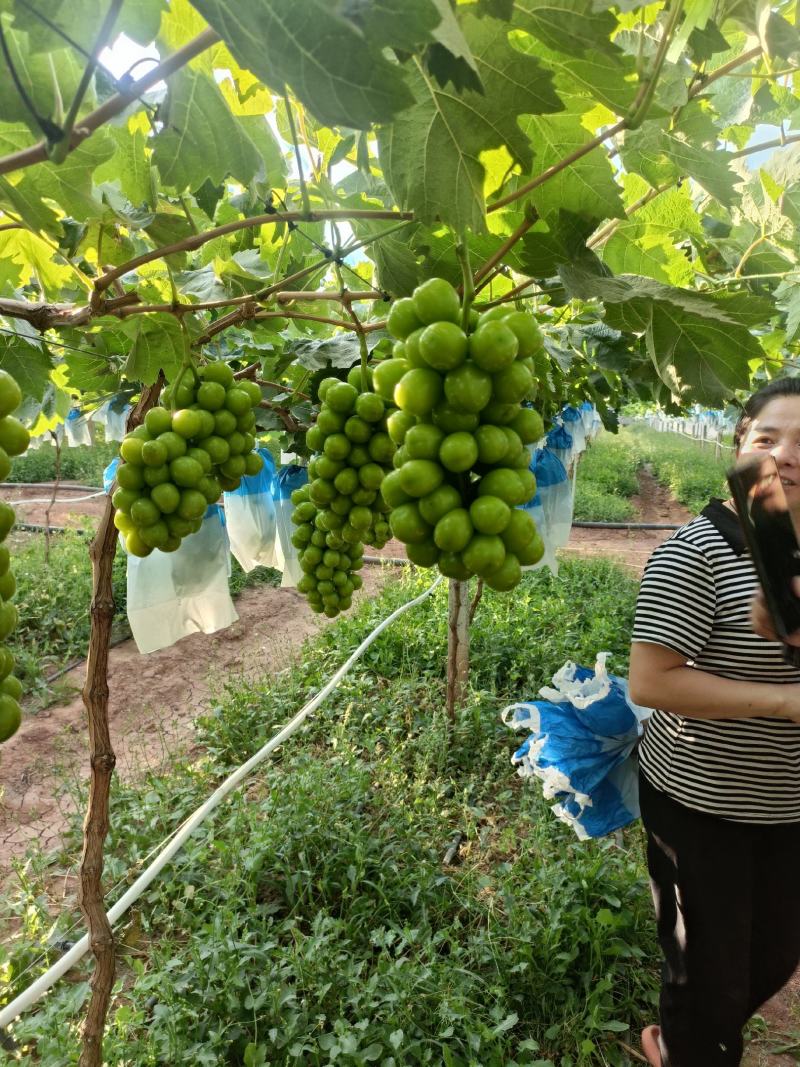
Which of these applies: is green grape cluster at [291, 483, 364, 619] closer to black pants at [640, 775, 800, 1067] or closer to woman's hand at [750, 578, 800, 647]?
woman's hand at [750, 578, 800, 647]

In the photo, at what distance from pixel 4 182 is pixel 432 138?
2.25 ft

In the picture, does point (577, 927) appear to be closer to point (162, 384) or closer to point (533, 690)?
point (533, 690)

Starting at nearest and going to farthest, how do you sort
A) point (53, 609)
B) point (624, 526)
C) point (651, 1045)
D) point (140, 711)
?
point (651, 1045) → point (140, 711) → point (53, 609) → point (624, 526)

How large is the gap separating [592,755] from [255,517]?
1.99 meters

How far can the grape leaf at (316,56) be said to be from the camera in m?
0.54

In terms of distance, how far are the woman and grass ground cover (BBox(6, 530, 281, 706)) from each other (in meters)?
5.43

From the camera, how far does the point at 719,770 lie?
6.66 ft

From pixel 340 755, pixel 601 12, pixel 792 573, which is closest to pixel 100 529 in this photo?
pixel 601 12

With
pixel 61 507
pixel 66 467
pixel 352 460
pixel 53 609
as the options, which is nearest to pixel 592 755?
pixel 352 460

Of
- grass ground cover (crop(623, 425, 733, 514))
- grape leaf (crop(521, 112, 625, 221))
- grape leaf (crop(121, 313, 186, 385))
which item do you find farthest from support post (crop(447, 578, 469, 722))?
grass ground cover (crop(623, 425, 733, 514))

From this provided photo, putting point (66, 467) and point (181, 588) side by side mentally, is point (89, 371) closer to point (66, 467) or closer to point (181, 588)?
point (181, 588)

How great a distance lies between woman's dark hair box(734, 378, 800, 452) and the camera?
6.42 feet

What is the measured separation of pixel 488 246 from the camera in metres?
1.26

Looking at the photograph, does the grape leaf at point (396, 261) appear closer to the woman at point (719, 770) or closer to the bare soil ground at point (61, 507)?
the woman at point (719, 770)
